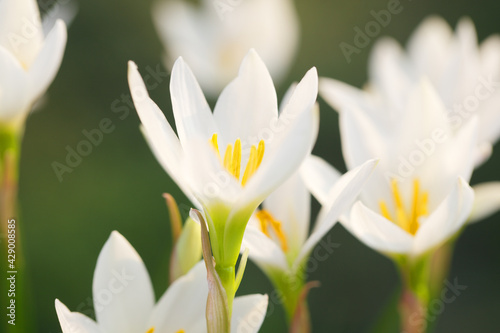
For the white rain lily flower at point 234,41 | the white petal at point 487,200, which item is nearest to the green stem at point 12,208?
the white petal at point 487,200

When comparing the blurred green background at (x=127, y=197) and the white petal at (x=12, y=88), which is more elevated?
the white petal at (x=12, y=88)

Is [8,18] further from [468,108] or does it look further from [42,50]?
[468,108]

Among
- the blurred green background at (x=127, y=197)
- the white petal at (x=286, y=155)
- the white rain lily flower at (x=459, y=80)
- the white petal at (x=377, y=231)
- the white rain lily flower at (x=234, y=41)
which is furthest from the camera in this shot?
the white rain lily flower at (x=234, y=41)

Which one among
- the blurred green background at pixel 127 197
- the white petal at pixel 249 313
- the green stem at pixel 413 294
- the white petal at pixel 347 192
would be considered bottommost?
the blurred green background at pixel 127 197

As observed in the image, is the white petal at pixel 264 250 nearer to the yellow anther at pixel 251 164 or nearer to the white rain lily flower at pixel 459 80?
the yellow anther at pixel 251 164

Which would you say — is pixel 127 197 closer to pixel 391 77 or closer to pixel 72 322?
pixel 391 77

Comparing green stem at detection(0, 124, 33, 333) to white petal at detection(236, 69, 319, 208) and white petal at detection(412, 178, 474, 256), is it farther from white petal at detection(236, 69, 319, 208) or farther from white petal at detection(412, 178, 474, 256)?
white petal at detection(412, 178, 474, 256)

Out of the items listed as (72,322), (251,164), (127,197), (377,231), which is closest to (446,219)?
(377,231)
